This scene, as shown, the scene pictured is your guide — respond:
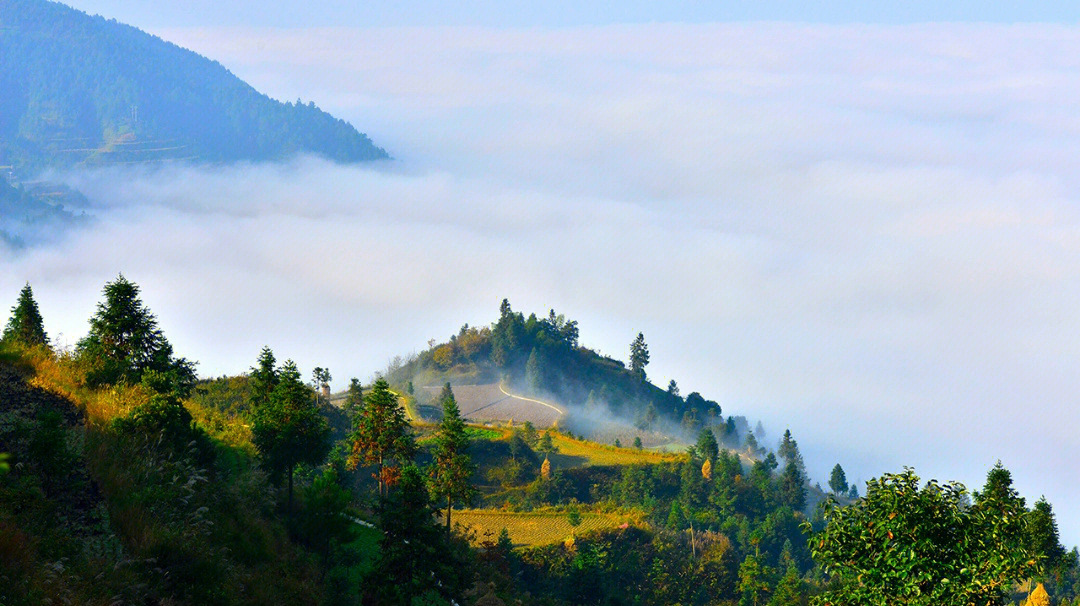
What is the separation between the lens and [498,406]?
138 m

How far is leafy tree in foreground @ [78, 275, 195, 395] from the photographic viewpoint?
113 ft

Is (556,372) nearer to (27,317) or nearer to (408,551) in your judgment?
(27,317)

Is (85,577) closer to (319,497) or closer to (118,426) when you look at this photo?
(118,426)

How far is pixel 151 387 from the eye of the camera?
3102cm

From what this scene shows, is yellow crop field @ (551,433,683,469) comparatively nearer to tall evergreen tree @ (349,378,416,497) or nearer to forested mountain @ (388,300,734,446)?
forested mountain @ (388,300,734,446)

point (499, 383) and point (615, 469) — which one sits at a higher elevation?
point (499, 383)

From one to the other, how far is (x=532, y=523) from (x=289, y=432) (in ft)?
132

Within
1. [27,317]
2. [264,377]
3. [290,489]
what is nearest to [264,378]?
[264,377]

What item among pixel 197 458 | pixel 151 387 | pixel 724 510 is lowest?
pixel 724 510

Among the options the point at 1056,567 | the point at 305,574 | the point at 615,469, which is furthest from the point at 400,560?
the point at 615,469

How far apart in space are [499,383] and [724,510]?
6028cm

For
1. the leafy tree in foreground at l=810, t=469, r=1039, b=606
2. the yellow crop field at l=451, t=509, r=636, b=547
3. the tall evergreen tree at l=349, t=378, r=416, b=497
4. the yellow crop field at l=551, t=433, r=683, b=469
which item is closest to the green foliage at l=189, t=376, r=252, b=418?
the yellow crop field at l=451, t=509, r=636, b=547

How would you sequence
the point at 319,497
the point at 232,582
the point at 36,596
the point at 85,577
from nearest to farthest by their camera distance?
the point at 36,596 → the point at 85,577 → the point at 232,582 → the point at 319,497

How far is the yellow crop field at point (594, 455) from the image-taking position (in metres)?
96.1
